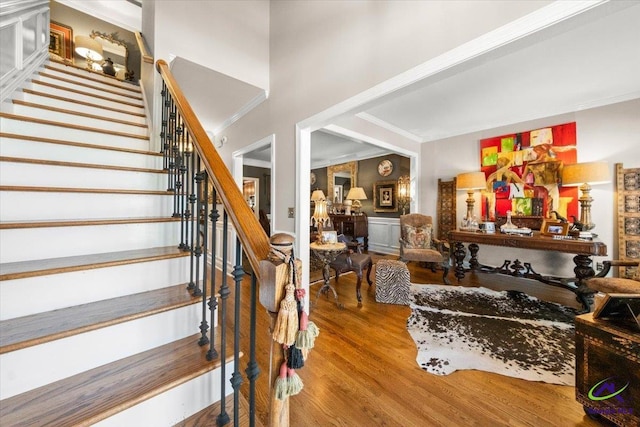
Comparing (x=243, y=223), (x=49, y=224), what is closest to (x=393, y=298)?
(x=243, y=223)

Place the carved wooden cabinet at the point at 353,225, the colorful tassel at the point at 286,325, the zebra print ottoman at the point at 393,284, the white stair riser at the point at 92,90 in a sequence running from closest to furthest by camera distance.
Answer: the colorful tassel at the point at 286,325 < the white stair riser at the point at 92,90 < the zebra print ottoman at the point at 393,284 < the carved wooden cabinet at the point at 353,225

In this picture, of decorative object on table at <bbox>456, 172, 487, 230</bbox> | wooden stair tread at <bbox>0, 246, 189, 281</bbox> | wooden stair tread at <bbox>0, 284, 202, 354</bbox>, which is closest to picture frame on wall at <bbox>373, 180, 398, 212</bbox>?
decorative object on table at <bbox>456, 172, 487, 230</bbox>

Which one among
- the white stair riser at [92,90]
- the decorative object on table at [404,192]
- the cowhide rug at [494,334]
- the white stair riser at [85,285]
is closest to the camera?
the white stair riser at [85,285]

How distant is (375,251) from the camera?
611 cm

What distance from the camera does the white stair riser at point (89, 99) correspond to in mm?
2327

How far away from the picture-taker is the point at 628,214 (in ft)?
9.78

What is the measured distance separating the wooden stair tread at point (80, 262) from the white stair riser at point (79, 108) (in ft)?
5.94

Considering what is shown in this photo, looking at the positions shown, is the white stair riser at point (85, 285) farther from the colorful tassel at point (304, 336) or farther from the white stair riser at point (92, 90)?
the white stair riser at point (92, 90)

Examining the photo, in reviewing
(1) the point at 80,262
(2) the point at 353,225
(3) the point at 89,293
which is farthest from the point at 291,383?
(2) the point at 353,225

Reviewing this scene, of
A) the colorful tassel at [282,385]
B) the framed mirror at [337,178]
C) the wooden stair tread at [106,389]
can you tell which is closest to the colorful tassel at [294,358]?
the colorful tassel at [282,385]

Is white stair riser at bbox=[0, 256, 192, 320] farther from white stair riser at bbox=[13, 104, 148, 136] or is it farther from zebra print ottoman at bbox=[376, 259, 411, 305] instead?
zebra print ottoman at bbox=[376, 259, 411, 305]

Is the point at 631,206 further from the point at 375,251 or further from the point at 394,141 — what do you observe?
the point at 375,251

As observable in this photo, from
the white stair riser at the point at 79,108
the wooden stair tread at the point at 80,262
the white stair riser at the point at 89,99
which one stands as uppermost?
the white stair riser at the point at 89,99

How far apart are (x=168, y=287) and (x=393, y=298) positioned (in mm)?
2435
